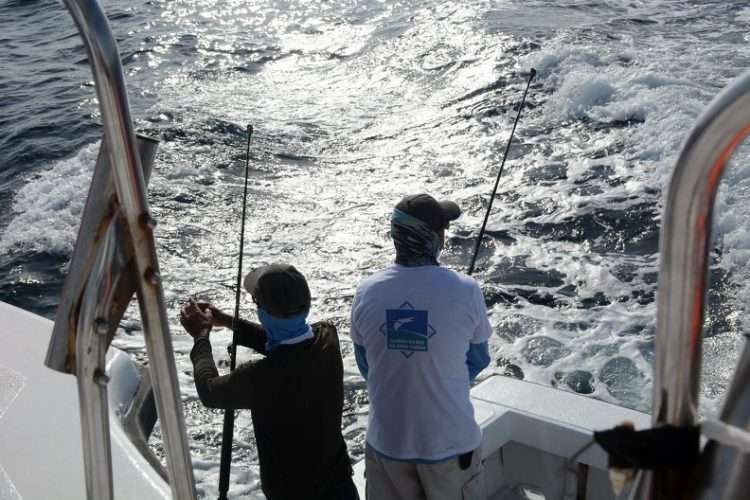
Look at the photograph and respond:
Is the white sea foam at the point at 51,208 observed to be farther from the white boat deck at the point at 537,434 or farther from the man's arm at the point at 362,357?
the man's arm at the point at 362,357

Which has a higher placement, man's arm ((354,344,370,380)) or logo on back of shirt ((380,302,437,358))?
logo on back of shirt ((380,302,437,358))

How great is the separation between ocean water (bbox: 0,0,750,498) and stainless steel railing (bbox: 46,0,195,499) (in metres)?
3.39

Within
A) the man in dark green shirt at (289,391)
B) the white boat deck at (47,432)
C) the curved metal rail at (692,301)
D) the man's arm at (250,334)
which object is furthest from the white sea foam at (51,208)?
the curved metal rail at (692,301)

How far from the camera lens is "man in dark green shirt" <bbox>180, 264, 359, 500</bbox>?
7.13ft

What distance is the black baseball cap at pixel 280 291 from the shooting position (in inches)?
86.1

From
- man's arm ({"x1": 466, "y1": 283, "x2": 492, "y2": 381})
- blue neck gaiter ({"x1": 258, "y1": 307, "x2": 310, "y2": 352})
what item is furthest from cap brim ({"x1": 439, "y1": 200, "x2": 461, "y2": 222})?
blue neck gaiter ({"x1": 258, "y1": 307, "x2": 310, "y2": 352})

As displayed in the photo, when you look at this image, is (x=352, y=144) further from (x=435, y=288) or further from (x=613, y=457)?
(x=613, y=457)

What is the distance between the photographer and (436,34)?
12.9 meters

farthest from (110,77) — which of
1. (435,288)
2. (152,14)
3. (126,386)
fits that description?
(152,14)

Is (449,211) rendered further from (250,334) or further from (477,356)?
(250,334)

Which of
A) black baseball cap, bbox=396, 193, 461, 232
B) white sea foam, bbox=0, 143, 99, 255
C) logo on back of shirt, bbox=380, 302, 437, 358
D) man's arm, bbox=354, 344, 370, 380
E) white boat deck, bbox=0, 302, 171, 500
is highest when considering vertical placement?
black baseball cap, bbox=396, 193, 461, 232

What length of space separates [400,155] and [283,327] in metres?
7.32

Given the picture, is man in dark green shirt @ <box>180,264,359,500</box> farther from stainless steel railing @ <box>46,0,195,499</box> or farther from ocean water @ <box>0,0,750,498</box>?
ocean water @ <box>0,0,750,498</box>

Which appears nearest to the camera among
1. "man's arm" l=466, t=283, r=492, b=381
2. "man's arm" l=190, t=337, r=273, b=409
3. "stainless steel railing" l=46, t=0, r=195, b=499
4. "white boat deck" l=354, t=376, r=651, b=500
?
"stainless steel railing" l=46, t=0, r=195, b=499
